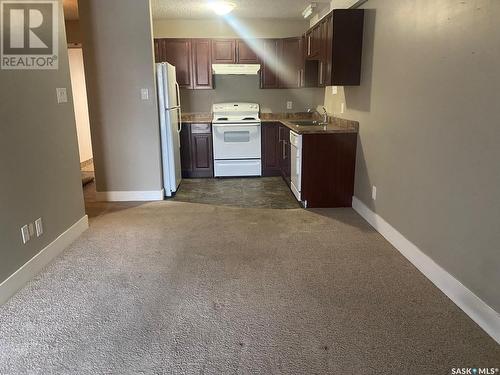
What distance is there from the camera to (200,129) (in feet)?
18.6

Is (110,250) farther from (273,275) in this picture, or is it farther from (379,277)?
(379,277)

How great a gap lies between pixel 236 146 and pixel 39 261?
346 cm

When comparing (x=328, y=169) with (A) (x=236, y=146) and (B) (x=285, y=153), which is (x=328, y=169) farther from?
(A) (x=236, y=146)

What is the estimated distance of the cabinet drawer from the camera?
18.5 ft

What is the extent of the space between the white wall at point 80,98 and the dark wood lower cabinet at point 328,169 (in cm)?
412

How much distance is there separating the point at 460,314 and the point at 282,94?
4768 millimetres

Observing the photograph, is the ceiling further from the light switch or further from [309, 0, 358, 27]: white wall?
the light switch

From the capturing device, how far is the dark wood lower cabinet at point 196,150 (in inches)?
223

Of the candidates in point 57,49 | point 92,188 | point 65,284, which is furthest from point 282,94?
point 65,284

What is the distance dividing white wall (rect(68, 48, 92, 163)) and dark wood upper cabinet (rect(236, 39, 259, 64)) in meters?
2.67

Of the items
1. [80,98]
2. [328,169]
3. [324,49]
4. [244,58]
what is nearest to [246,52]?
[244,58]

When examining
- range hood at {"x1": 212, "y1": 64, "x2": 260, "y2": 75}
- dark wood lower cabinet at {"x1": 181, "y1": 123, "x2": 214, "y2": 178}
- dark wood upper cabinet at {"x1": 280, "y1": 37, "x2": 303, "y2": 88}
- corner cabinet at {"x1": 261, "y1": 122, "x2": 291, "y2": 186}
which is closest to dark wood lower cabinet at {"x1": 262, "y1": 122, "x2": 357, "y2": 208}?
corner cabinet at {"x1": 261, "y1": 122, "x2": 291, "y2": 186}

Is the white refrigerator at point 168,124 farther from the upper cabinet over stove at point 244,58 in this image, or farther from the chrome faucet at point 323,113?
the chrome faucet at point 323,113

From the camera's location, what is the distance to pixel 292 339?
193cm
